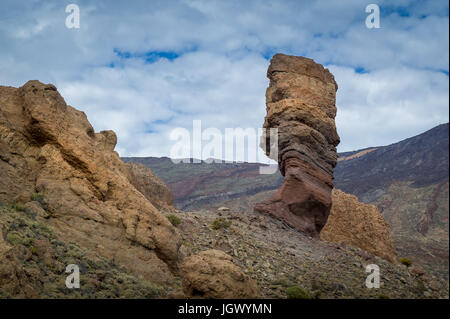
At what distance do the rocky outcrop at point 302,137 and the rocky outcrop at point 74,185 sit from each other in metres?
9.07

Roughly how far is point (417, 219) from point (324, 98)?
26278mm

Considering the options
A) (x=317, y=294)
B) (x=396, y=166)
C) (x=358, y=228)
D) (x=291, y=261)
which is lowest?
(x=317, y=294)

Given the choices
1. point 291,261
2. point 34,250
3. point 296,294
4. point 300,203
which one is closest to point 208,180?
point 300,203

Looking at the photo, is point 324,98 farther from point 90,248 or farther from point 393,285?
point 90,248

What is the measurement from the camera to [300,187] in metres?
18.8

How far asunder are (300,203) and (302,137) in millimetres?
3904

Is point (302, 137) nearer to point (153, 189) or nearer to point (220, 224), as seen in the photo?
point (220, 224)

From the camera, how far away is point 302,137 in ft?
65.2

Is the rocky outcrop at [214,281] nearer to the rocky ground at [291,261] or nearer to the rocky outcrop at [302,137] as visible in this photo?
the rocky ground at [291,261]

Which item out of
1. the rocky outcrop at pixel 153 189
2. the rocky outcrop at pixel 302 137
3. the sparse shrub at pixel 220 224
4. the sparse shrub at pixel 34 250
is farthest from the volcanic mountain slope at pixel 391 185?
the rocky outcrop at pixel 153 189

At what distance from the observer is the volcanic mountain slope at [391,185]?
107 ft

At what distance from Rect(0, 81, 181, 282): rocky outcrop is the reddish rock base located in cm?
835
